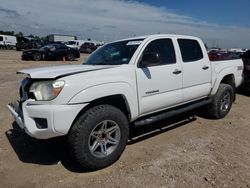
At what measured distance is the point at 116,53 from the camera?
4645 mm

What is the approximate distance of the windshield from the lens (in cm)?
438

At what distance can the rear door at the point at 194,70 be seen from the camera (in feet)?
16.6

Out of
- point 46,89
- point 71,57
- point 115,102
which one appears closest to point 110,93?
point 115,102

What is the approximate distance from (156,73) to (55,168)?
7.01ft

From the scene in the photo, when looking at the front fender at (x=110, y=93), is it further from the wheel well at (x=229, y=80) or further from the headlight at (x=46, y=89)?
the wheel well at (x=229, y=80)

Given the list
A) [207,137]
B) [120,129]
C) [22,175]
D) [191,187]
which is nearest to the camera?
[191,187]

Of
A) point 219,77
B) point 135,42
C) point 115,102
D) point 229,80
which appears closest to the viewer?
point 115,102

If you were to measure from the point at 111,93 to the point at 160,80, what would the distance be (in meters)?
1.07

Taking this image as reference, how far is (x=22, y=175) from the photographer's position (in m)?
3.63

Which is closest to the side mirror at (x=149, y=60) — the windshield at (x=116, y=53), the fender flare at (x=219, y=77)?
the windshield at (x=116, y=53)

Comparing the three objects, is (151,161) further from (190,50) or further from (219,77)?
(219,77)

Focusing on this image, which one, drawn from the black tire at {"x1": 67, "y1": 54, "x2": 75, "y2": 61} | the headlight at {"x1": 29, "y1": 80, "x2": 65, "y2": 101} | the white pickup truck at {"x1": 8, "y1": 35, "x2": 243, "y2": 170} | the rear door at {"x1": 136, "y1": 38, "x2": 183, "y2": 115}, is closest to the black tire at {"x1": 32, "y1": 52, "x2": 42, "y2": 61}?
the black tire at {"x1": 67, "y1": 54, "x2": 75, "y2": 61}

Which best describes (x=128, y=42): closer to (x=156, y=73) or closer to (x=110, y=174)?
(x=156, y=73)

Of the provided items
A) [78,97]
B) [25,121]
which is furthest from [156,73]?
[25,121]
